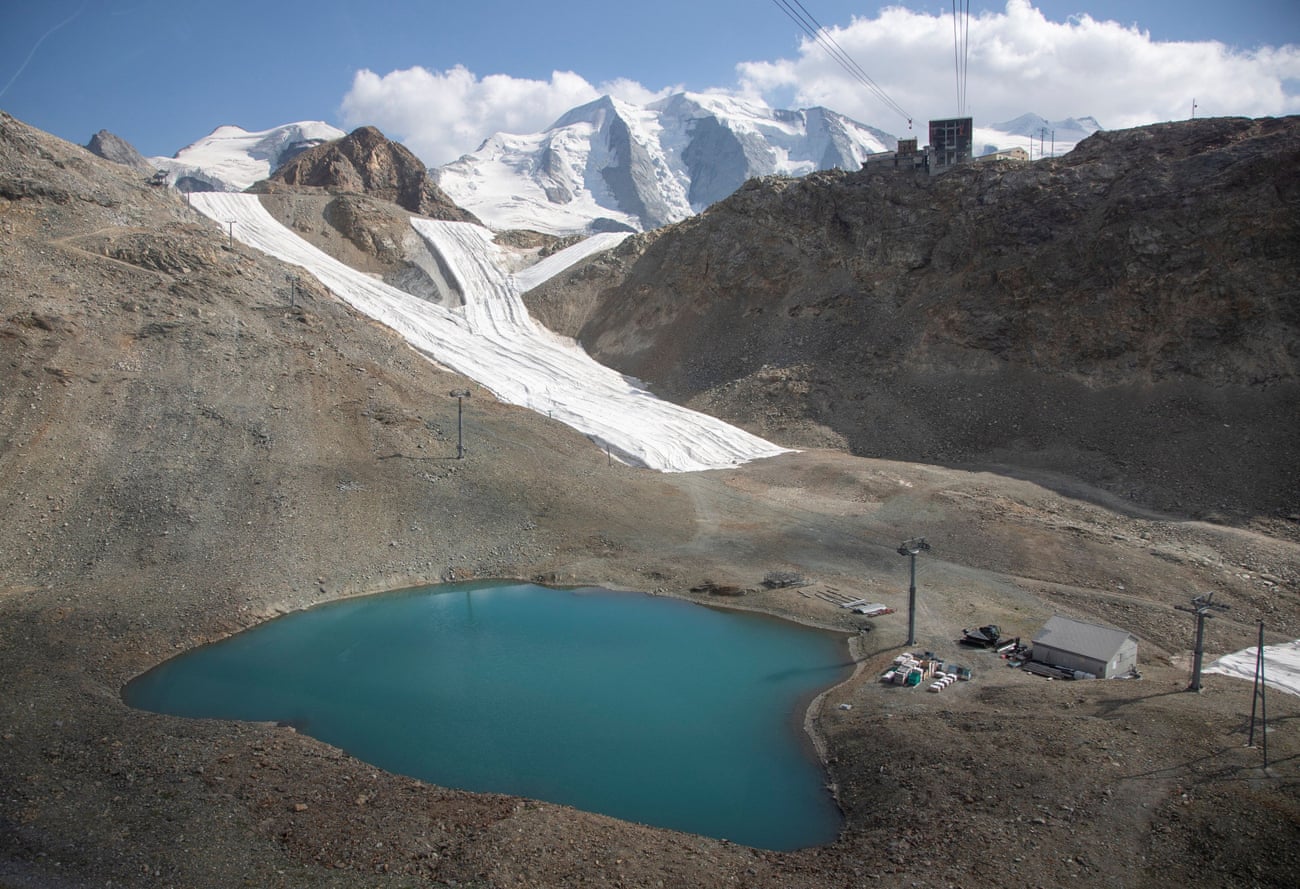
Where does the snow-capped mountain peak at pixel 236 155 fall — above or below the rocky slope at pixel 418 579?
above

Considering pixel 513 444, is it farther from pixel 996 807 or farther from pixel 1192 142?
pixel 1192 142

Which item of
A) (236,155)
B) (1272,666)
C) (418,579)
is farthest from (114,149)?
(1272,666)

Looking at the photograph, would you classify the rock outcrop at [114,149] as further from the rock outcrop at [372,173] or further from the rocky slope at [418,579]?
the rocky slope at [418,579]

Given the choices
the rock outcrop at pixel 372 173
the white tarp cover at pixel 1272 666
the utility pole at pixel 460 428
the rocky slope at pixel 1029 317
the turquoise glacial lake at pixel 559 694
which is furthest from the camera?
the rock outcrop at pixel 372 173

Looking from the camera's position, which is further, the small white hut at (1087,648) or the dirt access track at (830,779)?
the small white hut at (1087,648)

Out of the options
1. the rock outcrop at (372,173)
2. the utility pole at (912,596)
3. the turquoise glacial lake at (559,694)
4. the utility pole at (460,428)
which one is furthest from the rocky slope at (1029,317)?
the rock outcrop at (372,173)

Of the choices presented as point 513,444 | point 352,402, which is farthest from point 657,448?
point 352,402

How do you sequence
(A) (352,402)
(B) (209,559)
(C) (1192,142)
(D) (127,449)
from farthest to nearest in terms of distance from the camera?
(C) (1192,142), (A) (352,402), (D) (127,449), (B) (209,559)
